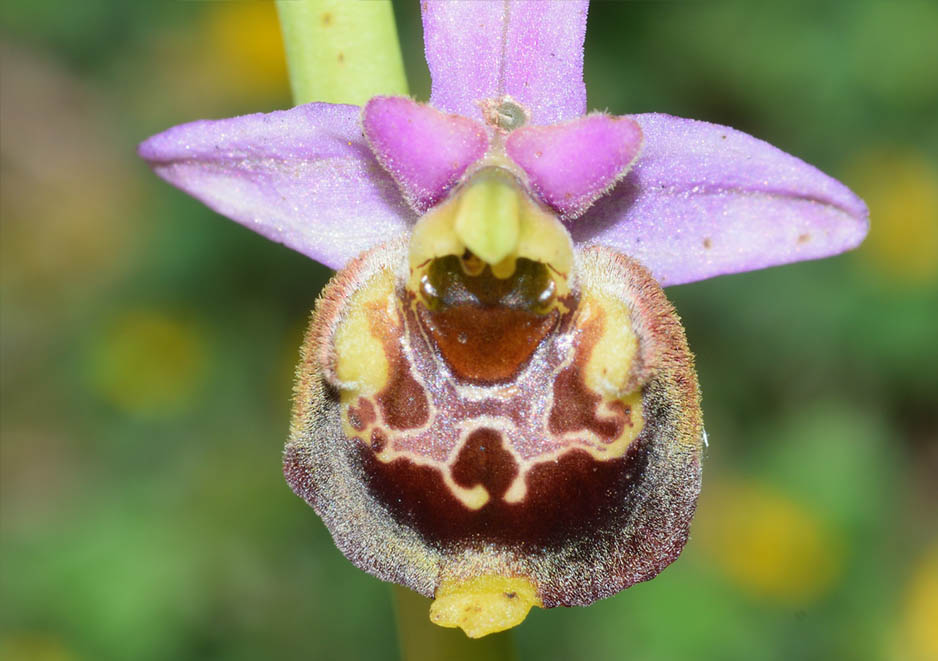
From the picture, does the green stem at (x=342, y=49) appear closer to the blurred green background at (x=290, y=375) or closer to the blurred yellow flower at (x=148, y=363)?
the blurred green background at (x=290, y=375)

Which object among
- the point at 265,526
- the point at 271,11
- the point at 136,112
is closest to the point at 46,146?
the point at 136,112

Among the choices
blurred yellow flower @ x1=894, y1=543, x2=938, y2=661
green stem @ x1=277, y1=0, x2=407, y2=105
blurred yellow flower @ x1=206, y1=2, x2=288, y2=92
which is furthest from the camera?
blurred yellow flower @ x1=206, y1=2, x2=288, y2=92

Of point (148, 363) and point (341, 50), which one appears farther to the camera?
point (148, 363)

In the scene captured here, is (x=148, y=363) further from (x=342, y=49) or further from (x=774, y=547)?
(x=342, y=49)

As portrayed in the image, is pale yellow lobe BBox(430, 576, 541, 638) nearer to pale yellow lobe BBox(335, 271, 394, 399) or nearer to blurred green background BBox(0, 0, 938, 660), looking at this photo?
pale yellow lobe BBox(335, 271, 394, 399)

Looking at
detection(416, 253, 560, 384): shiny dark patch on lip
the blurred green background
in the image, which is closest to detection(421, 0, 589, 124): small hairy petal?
detection(416, 253, 560, 384): shiny dark patch on lip

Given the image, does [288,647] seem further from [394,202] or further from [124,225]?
[394,202]

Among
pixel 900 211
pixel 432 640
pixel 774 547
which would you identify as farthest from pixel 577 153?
pixel 900 211
